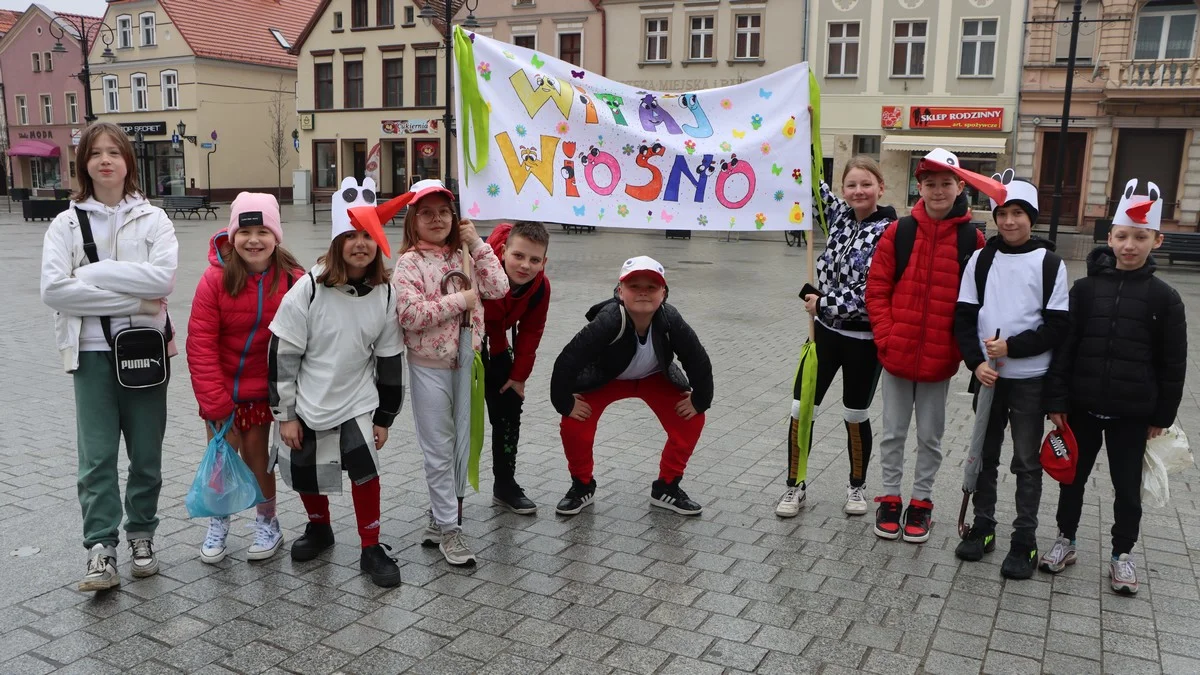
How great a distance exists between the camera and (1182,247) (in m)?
20.4

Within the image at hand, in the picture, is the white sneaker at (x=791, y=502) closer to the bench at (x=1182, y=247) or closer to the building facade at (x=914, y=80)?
the bench at (x=1182, y=247)

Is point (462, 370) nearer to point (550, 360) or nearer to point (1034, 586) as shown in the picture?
point (1034, 586)

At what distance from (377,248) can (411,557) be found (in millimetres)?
1514

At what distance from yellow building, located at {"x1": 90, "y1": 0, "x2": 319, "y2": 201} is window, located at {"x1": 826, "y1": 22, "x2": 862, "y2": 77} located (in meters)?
25.9

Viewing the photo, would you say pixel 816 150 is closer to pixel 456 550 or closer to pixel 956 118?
pixel 456 550

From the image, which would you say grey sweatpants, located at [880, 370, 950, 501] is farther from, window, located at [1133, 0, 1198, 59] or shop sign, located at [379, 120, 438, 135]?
shop sign, located at [379, 120, 438, 135]

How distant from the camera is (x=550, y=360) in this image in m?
9.50

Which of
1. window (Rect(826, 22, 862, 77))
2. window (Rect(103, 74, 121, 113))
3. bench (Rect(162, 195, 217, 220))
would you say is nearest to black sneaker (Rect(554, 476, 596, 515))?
window (Rect(826, 22, 862, 77))

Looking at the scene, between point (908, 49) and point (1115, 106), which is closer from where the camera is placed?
point (1115, 106)

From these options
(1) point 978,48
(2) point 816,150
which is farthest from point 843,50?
(2) point 816,150

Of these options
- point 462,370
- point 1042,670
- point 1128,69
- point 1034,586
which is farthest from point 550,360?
point 1128,69

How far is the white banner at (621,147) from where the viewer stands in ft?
15.4

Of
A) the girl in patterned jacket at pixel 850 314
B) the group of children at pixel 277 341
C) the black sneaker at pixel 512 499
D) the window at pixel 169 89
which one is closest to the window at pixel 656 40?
the window at pixel 169 89

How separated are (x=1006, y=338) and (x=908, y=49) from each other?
30.2m
